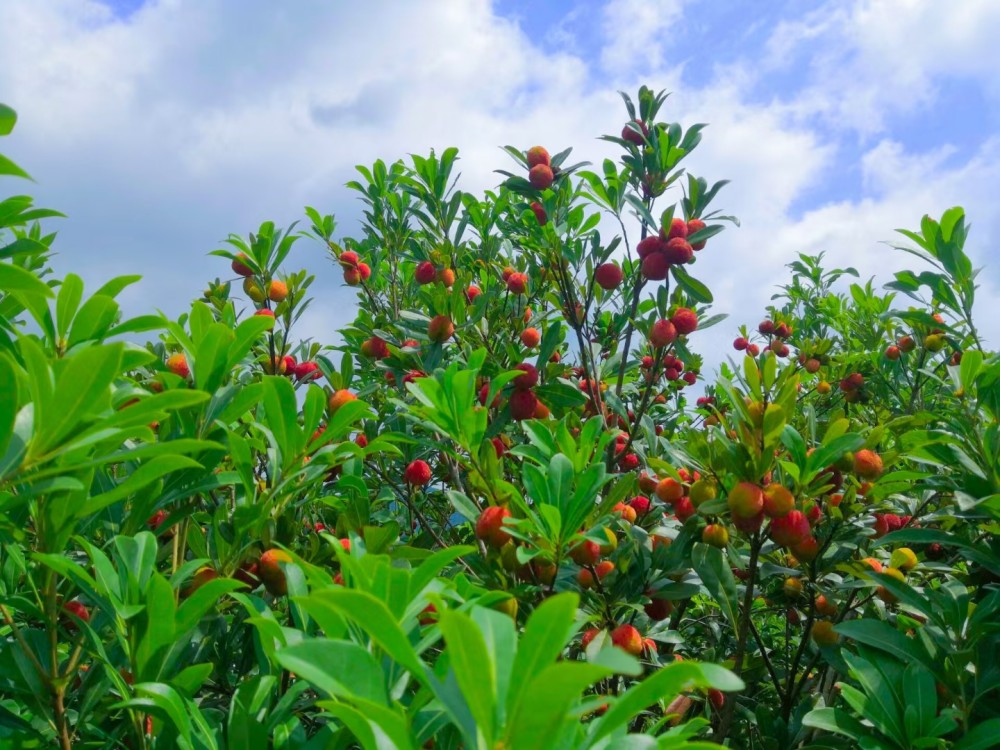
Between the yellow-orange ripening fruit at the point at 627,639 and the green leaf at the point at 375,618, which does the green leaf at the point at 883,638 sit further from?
the green leaf at the point at 375,618

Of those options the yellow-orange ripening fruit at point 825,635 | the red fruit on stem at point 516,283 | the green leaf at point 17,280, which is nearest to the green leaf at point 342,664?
the green leaf at point 17,280

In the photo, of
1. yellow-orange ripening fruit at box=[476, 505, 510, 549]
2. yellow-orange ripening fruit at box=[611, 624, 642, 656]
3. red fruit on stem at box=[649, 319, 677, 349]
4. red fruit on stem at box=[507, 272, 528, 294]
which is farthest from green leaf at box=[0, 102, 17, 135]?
Answer: red fruit on stem at box=[507, 272, 528, 294]

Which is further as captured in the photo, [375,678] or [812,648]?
[812,648]

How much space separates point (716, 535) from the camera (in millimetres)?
1696

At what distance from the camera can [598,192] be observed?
113 inches

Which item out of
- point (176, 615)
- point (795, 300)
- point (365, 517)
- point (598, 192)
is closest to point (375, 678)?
point (176, 615)

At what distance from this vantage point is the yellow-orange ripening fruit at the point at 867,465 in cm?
182

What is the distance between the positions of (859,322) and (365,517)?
4.19 metres

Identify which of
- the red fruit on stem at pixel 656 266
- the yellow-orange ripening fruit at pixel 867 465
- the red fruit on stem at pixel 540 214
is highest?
the red fruit on stem at pixel 540 214

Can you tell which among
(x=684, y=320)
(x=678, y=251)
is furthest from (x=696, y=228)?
(x=684, y=320)

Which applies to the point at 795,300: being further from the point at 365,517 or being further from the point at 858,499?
the point at 365,517

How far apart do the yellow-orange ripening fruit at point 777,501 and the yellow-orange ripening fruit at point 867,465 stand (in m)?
0.40

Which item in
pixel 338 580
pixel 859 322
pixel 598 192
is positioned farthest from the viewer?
pixel 859 322

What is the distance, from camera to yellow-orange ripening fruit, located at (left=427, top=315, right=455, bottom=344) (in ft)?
7.86
